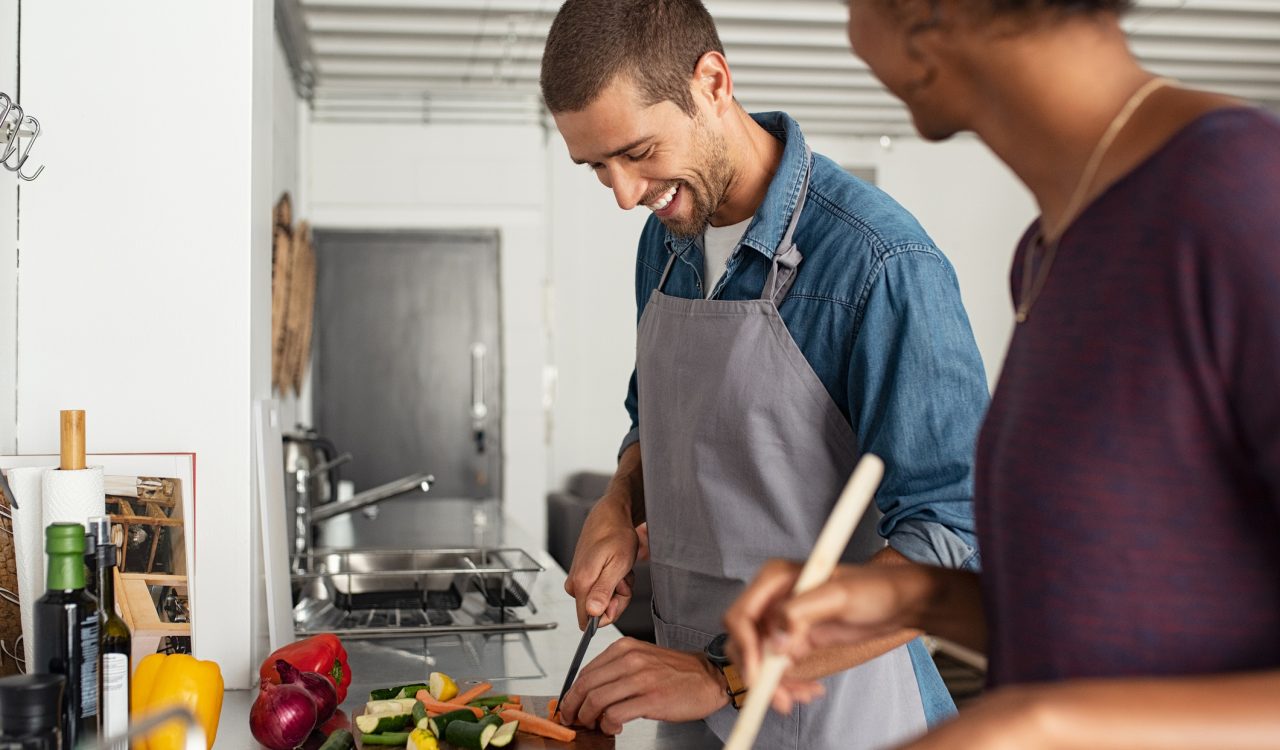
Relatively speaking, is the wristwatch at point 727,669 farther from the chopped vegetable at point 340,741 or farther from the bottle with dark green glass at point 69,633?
the bottle with dark green glass at point 69,633

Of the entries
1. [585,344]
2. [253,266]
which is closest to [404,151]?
[585,344]

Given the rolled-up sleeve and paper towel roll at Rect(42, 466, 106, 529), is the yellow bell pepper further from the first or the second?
the rolled-up sleeve

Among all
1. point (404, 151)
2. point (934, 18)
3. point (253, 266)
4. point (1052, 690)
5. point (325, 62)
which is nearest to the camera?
point (1052, 690)

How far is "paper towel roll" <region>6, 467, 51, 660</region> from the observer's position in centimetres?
151

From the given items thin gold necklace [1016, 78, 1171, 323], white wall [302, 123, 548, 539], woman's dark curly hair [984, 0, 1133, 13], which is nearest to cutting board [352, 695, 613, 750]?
thin gold necklace [1016, 78, 1171, 323]

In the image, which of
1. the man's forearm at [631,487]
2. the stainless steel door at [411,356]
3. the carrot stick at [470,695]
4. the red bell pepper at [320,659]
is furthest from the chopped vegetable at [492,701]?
the stainless steel door at [411,356]

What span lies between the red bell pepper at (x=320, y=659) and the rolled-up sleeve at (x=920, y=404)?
84 cm

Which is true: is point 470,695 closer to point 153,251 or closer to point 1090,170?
point 153,251

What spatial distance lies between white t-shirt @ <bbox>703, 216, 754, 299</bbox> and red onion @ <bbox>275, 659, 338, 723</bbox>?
734 mm

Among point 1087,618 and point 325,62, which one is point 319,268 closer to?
point 325,62

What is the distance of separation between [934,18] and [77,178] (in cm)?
140

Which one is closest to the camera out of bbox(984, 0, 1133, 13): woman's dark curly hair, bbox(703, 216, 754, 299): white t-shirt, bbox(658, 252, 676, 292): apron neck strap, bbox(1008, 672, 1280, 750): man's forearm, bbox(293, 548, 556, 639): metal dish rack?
bbox(1008, 672, 1280, 750): man's forearm

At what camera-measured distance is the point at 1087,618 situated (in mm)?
689

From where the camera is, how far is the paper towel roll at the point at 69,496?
145cm
